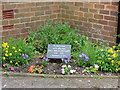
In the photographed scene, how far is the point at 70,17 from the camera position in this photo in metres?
6.87

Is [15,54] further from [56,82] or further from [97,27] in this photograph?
[97,27]

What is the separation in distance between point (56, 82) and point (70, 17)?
2846mm

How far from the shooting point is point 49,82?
4312 mm

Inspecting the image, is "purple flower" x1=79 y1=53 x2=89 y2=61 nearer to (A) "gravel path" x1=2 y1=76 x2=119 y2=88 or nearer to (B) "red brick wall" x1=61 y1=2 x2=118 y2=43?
(A) "gravel path" x1=2 y1=76 x2=119 y2=88

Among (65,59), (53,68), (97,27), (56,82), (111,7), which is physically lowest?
(56,82)

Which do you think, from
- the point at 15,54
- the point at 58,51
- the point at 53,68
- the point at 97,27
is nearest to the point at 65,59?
the point at 58,51

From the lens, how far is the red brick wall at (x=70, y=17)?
607 centimetres

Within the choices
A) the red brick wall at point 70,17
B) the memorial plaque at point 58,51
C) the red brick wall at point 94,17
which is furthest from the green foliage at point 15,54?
the red brick wall at point 94,17

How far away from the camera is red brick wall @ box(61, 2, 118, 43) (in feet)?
19.7

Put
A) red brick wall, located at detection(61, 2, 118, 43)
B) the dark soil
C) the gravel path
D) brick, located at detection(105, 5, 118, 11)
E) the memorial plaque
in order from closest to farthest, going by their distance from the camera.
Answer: the gravel path < the dark soil < the memorial plaque < brick, located at detection(105, 5, 118, 11) < red brick wall, located at detection(61, 2, 118, 43)

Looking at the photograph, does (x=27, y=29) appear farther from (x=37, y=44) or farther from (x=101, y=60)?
(x=101, y=60)

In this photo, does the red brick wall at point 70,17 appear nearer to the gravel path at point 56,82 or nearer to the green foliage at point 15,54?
the green foliage at point 15,54

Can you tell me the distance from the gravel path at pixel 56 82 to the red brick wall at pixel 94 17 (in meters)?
1.80

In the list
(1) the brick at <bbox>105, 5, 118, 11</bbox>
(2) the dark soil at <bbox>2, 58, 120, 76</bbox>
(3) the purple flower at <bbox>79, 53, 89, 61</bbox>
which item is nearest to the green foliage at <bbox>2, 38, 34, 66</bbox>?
(2) the dark soil at <bbox>2, 58, 120, 76</bbox>
